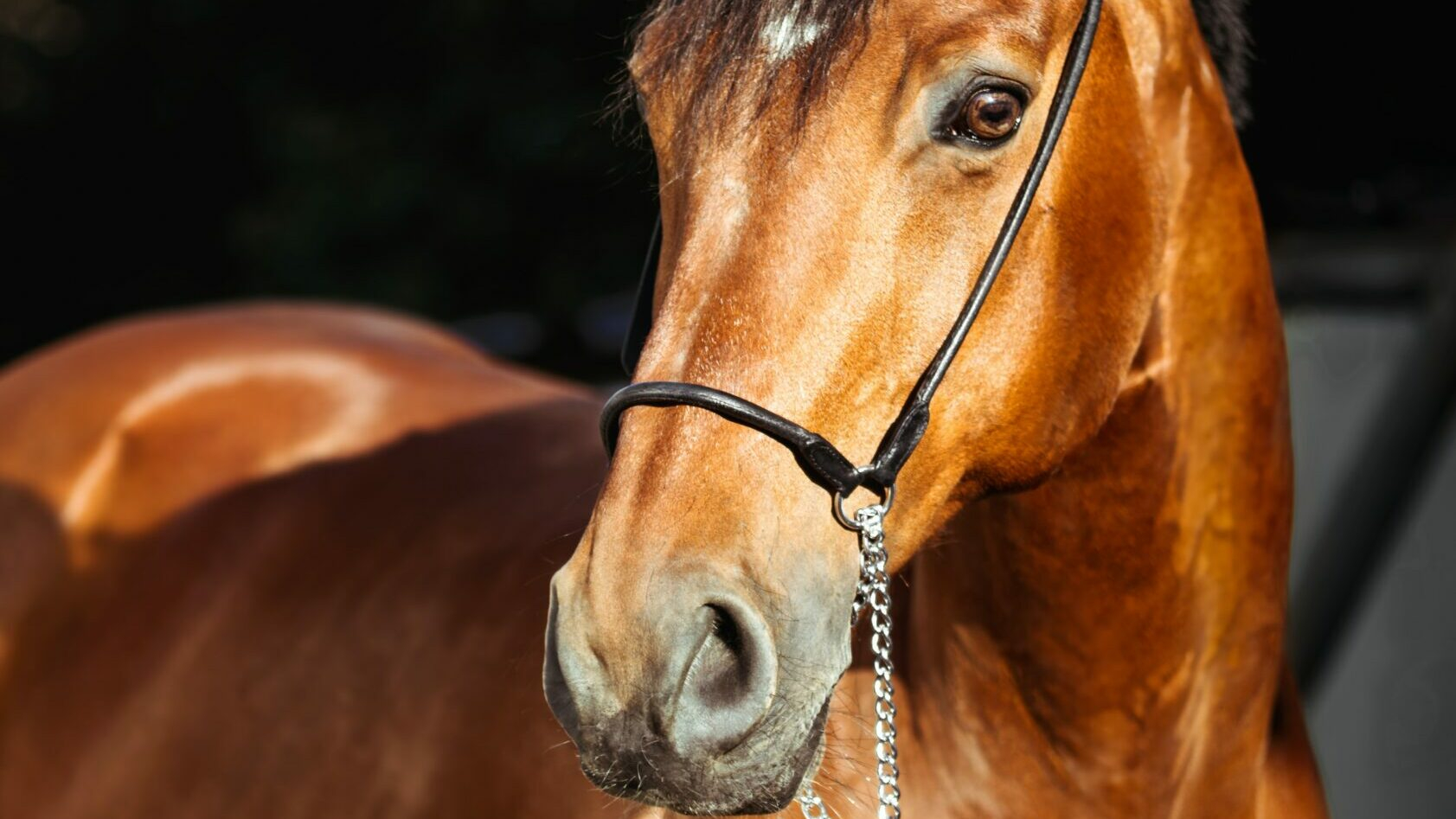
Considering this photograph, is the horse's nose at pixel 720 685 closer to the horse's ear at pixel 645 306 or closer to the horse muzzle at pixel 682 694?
the horse muzzle at pixel 682 694

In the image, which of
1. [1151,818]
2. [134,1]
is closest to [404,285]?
[134,1]

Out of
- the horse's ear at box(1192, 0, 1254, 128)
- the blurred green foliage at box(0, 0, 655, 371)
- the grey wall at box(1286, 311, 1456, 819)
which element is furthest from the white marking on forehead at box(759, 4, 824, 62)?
the blurred green foliage at box(0, 0, 655, 371)

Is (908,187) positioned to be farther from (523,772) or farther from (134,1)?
(134,1)

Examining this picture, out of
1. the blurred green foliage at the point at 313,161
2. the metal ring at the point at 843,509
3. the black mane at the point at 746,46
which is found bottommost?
the blurred green foliage at the point at 313,161

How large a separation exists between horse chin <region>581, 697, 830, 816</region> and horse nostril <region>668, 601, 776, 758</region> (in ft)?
0.06

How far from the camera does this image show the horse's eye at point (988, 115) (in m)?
1.22

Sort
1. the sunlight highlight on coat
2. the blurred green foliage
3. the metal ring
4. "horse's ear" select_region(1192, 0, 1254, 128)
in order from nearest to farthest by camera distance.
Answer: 1. the metal ring
2. "horse's ear" select_region(1192, 0, 1254, 128)
3. the sunlight highlight on coat
4. the blurred green foliage

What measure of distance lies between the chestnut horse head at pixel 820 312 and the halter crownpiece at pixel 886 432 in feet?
0.04

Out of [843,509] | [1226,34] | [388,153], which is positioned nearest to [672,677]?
[843,509]

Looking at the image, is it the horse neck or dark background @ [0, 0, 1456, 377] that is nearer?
the horse neck

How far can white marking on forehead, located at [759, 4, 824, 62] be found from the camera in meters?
1.23

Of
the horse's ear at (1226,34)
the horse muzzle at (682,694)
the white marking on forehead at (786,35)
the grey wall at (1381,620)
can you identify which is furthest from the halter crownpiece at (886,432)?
the grey wall at (1381,620)

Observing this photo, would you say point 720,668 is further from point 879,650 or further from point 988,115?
point 988,115

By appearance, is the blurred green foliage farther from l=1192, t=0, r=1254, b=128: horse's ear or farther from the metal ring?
the metal ring
